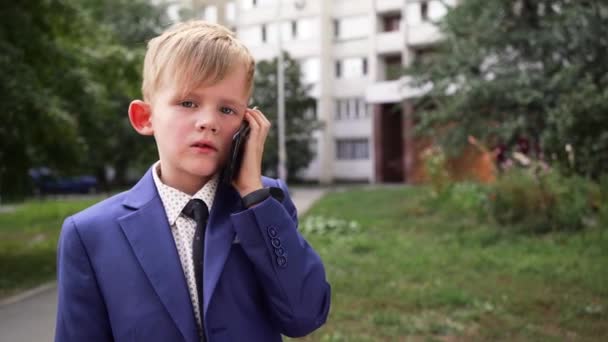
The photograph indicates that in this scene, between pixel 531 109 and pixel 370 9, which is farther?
pixel 370 9

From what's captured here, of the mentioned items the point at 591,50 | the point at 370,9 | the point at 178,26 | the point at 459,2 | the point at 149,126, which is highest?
the point at 370,9

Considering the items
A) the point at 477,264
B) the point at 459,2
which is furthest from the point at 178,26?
the point at 459,2

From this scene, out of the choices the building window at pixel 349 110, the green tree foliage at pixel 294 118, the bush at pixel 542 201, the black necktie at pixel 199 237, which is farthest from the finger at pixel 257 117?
the building window at pixel 349 110

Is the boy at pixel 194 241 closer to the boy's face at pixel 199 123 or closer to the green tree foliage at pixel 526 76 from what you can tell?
the boy's face at pixel 199 123

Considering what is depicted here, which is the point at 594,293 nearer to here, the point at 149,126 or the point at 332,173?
the point at 149,126

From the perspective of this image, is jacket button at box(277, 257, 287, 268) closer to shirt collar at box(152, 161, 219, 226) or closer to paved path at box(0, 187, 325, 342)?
shirt collar at box(152, 161, 219, 226)

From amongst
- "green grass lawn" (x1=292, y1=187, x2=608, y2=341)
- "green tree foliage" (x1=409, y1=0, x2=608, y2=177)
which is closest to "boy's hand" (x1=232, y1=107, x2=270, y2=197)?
"green grass lawn" (x1=292, y1=187, x2=608, y2=341)

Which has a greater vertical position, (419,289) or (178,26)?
(178,26)

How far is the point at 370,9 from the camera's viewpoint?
33812 mm

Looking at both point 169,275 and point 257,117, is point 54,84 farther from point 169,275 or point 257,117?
point 169,275

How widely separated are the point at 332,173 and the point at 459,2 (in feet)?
85.2

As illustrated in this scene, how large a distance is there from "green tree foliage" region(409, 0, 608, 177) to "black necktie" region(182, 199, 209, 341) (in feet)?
31.7

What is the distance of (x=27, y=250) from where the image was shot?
35.1 feet

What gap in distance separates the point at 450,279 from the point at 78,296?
220 inches
